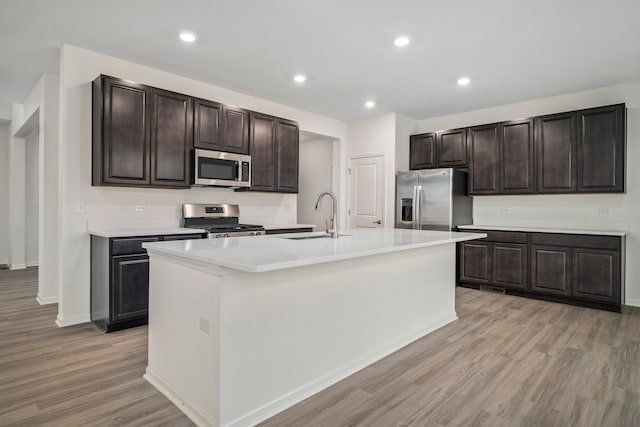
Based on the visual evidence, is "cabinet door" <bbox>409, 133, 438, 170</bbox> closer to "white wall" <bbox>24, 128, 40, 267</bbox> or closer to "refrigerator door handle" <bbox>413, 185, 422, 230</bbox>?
"refrigerator door handle" <bbox>413, 185, 422, 230</bbox>

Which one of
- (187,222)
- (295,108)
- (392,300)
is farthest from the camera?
(295,108)

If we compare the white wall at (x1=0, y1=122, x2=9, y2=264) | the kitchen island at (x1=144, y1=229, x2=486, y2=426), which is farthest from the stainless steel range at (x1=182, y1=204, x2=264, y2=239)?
the white wall at (x1=0, y1=122, x2=9, y2=264)

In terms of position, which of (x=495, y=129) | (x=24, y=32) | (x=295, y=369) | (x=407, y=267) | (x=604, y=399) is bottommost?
(x=604, y=399)

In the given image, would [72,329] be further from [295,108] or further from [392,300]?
[295,108]

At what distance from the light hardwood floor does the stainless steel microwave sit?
1687mm

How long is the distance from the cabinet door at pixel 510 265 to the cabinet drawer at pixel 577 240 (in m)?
0.21

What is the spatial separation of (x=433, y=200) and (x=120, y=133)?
155 inches

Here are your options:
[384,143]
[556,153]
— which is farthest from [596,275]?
[384,143]

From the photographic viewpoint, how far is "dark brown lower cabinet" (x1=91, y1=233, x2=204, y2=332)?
10.4 ft

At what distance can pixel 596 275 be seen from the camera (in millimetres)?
4039

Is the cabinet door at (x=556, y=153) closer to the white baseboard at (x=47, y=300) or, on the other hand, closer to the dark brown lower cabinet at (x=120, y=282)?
the dark brown lower cabinet at (x=120, y=282)

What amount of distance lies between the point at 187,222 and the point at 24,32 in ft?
7.27

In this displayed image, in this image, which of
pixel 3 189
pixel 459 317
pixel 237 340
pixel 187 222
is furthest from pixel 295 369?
pixel 3 189

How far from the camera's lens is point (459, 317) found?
371 centimetres
